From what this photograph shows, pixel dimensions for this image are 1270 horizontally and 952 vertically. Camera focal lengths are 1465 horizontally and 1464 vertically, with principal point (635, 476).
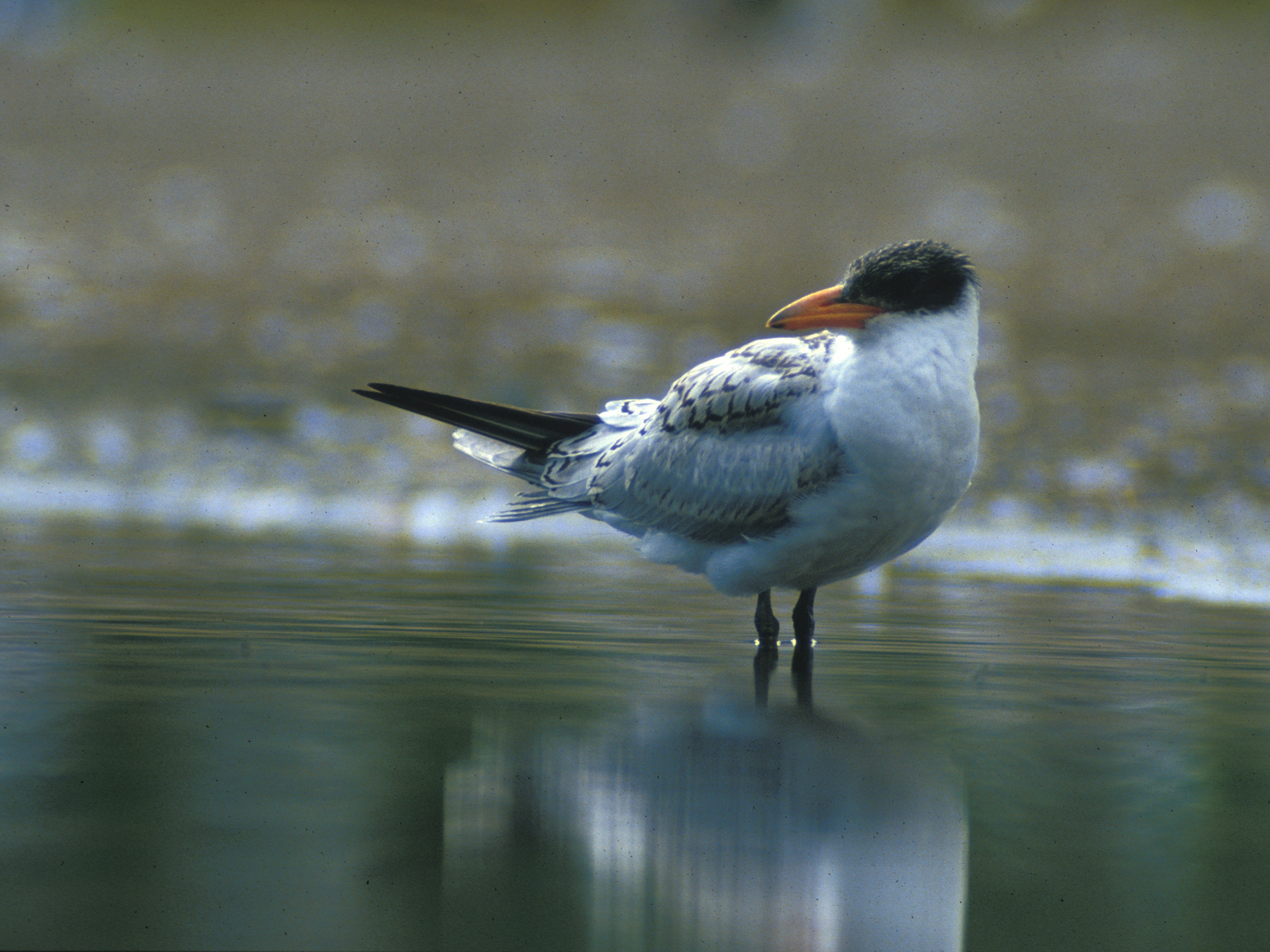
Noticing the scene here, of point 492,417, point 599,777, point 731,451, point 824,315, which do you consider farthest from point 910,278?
point 599,777

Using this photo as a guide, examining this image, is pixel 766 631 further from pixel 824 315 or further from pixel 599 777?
pixel 599 777

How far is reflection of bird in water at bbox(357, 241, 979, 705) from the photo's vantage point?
488cm

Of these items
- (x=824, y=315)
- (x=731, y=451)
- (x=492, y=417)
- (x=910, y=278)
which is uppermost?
(x=910, y=278)

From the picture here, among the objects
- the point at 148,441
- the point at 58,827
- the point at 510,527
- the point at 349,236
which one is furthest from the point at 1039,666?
the point at 349,236

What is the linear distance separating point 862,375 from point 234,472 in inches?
296

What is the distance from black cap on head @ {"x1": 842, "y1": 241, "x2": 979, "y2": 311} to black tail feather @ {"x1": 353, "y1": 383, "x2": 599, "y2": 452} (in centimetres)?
161

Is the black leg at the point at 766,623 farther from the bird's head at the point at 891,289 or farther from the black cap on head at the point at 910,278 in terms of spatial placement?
the black cap on head at the point at 910,278

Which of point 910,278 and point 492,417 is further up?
point 910,278

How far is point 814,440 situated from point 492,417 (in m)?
1.66

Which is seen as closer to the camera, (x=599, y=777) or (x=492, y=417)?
(x=599, y=777)

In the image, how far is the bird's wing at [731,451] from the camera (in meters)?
5.17

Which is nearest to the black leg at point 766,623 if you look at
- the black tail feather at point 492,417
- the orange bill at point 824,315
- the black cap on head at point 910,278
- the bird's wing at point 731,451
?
the bird's wing at point 731,451

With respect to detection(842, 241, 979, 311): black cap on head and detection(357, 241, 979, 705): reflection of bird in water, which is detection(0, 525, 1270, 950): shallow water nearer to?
detection(357, 241, 979, 705): reflection of bird in water

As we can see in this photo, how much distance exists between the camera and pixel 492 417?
244 inches
